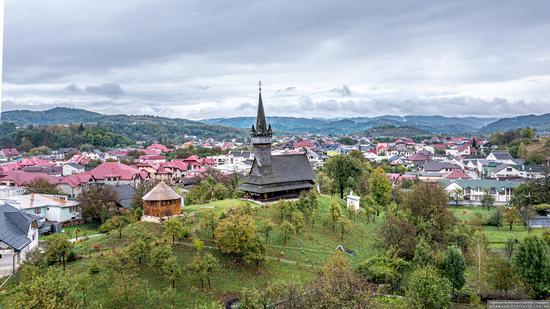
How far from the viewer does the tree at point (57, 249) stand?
25211 millimetres

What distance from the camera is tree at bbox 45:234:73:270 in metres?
25.2

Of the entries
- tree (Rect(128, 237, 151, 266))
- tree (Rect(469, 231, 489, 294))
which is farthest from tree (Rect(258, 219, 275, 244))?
tree (Rect(469, 231, 489, 294))

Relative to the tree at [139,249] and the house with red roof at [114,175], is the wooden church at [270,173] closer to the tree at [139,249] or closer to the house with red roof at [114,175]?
the tree at [139,249]

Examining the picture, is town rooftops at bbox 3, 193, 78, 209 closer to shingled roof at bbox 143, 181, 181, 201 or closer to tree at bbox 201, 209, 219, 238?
shingled roof at bbox 143, 181, 181, 201

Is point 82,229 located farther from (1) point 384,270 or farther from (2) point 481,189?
(2) point 481,189

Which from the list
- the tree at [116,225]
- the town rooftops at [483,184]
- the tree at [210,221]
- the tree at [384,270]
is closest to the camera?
the tree at [384,270]

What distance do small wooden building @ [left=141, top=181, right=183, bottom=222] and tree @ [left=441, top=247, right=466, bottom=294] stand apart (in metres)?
18.5

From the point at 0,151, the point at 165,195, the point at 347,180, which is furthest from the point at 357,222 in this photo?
the point at 0,151

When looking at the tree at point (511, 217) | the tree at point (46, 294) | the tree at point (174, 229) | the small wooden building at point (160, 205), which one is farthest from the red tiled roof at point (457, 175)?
the tree at point (46, 294)

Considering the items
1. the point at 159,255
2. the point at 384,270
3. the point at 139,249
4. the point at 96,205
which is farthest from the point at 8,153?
the point at 384,270

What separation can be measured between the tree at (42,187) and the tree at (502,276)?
1846 inches

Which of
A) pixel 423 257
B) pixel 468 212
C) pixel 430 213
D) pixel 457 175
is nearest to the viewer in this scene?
pixel 423 257

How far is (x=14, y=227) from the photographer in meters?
30.2

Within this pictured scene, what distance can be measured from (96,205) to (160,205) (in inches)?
564
